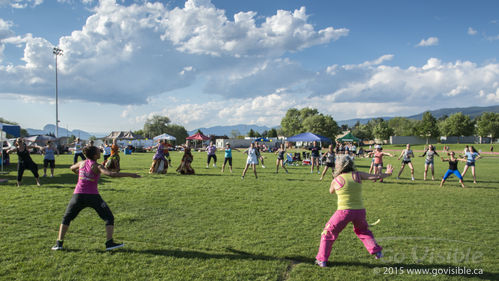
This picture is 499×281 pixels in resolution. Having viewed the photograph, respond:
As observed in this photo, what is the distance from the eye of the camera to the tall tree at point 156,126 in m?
99.7

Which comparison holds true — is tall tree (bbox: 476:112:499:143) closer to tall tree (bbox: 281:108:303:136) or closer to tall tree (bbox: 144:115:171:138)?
tall tree (bbox: 281:108:303:136)

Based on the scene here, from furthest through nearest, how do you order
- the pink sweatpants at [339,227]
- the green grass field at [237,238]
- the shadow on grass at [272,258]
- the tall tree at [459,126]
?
the tall tree at [459,126] → the shadow on grass at [272,258] → the pink sweatpants at [339,227] → the green grass field at [237,238]

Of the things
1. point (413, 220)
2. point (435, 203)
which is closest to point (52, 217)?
point (413, 220)

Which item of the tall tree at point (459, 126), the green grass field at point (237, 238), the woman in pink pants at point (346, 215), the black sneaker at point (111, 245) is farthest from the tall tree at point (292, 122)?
the black sneaker at point (111, 245)

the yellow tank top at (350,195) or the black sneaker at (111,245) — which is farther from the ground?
the yellow tank top at (350,195)

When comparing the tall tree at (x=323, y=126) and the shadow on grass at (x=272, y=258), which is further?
the tall tree at (x=323, y=126)

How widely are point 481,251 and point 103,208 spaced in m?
6.50

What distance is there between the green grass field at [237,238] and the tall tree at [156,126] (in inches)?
3682

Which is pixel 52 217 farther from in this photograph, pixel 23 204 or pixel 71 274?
pixel 71 274

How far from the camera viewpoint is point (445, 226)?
6.50m

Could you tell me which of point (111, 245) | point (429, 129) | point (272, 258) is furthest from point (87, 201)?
point (429, 129)

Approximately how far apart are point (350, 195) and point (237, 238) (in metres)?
2.35

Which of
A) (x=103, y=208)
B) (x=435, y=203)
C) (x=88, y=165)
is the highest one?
(x=88, y=165)

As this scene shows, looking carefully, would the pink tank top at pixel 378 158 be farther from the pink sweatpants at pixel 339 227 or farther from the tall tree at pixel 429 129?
the tall tree at pixel 429 129
